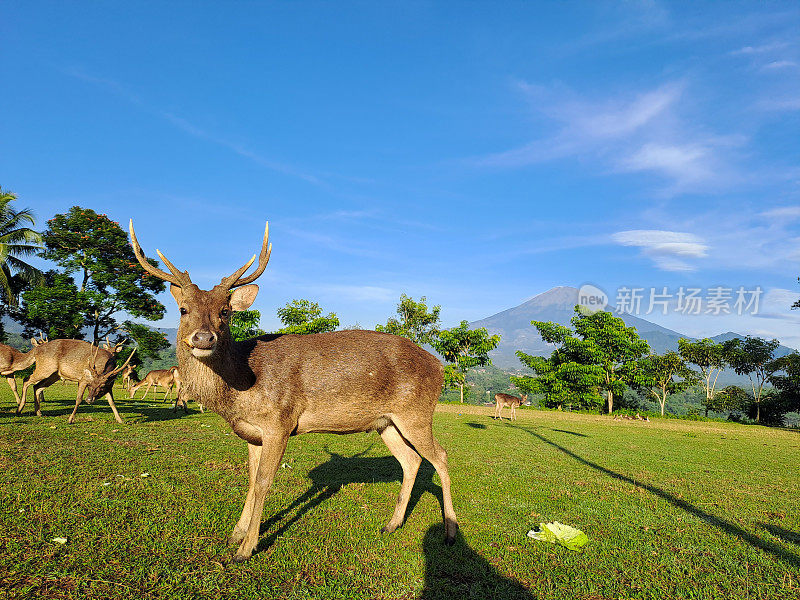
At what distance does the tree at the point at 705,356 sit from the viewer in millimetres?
57719

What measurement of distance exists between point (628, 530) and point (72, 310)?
1664 inches

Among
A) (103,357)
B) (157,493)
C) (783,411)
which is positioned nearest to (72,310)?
(103,357)

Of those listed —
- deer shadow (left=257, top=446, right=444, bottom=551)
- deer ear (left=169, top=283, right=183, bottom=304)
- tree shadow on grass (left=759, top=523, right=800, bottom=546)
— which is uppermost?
deer ear (left=169, top=283, right=183, bottom=304)

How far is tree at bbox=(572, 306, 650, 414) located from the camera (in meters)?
52.6

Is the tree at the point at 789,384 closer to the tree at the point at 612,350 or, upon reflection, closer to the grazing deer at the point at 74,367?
the tree at the point at 612,350

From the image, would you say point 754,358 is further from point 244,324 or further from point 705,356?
point 244,324

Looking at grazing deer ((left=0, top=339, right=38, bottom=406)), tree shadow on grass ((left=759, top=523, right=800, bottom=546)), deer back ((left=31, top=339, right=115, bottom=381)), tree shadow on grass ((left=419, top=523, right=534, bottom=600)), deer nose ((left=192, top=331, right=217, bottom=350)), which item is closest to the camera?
tree shadow on grass ((left=419, top=523, right=534, bottom=600))

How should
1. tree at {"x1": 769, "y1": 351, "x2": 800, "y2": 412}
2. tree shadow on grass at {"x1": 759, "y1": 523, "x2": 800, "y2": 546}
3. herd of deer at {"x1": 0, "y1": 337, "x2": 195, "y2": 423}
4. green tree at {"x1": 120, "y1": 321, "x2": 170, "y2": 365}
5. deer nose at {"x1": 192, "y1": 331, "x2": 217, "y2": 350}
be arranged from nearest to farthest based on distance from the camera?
deer nose at {"x1": 192, "y1": 331, "x2": 217, "y2": 350} < tree shadow on grass at {"x1": 759, "y1": 523, "x2": 800, "y2": 546} < herd of deer at {"x1": 0, "y1": 337, "x2": 195, "y2": 423} < green tree at {"x1": 120, "y1": 321, "x2": 170, "y2": 365} < tree at {"x1": 769, "y1": 351, "x2": 800, "y2": 412}

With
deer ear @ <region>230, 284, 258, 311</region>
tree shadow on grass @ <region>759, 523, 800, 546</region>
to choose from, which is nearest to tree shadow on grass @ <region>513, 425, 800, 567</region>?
tree shadow on grass @ <region>759, 523, 800, 546</region>

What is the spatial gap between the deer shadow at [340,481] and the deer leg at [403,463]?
400 millimetres

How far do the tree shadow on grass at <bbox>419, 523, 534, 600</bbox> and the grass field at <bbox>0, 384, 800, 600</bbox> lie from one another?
0.02 meters

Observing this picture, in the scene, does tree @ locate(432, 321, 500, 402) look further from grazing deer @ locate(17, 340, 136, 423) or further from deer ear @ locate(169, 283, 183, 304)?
deer ear @ locate(169, 283, 183, 304)

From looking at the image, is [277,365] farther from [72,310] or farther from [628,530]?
[72,310]

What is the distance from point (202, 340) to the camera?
4.37 metres
